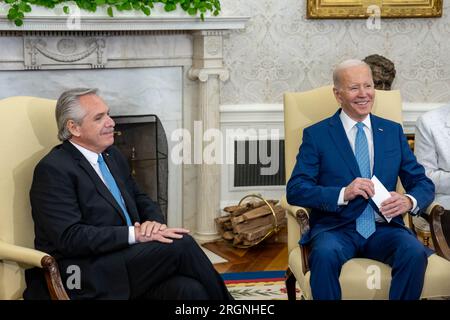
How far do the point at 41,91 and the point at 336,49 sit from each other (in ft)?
6.25

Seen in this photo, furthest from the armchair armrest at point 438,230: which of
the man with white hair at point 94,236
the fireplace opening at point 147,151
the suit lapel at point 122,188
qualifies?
the fireplace opening at point 147,151

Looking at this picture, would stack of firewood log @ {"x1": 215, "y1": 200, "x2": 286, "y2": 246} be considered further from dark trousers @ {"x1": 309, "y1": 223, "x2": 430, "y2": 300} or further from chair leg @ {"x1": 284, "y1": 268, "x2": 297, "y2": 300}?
dark trousers @ {"x1": 309, "y1": 223, "x2": 430, "y2": 300}

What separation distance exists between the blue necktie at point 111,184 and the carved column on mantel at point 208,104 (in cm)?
187

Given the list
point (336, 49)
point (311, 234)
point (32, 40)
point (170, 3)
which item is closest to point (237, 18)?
point (170, 3)

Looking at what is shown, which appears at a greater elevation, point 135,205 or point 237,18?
point 237,18

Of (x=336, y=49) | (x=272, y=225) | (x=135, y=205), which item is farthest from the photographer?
(x=336, y=49)

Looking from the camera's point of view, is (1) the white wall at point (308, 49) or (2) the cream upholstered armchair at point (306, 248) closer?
(2) the cream upholstered armchair at point (306, 248)

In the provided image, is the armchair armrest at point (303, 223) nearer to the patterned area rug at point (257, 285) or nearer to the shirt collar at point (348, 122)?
the shirt collar at point (348, 122)

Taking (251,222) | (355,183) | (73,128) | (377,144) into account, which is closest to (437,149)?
(377,144)

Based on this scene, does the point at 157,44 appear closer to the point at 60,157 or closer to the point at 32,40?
the point at 32,40

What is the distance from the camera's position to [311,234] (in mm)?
3473

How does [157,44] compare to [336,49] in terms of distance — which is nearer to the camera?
[157,44]

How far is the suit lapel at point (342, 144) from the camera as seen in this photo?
350 cm

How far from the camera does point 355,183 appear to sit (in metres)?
3.36
